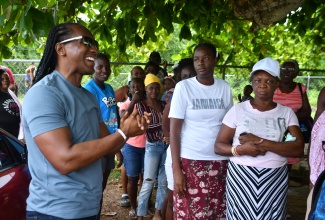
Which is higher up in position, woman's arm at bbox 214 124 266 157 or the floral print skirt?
woman's arm at bbox 214 124 266 157

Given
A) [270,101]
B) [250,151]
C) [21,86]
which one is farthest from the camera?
[21,86]

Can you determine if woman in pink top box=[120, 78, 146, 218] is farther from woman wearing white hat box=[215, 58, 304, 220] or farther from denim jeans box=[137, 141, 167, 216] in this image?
woman wearing white hat box=[215, 58, 304, 220]

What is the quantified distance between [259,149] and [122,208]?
2.98 metres

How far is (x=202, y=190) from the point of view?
295 cm

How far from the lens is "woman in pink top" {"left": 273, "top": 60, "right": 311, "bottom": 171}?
454 centimetres

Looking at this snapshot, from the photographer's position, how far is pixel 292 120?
2797 mm

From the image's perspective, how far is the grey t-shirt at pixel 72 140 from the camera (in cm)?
167

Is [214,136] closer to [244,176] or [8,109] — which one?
[244,176]

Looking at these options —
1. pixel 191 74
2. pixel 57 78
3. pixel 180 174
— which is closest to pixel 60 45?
pixel 57 78

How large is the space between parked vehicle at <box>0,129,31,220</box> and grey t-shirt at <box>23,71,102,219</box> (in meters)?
1.27

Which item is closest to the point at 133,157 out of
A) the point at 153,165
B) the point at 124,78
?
the point at 153,165

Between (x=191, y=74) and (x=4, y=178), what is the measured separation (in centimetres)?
198

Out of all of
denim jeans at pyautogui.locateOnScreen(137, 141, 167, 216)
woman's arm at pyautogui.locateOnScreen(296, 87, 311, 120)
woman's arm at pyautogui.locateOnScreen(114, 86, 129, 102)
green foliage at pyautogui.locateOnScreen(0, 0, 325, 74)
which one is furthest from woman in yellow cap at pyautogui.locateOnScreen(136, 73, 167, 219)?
woman's arm at pyautogui.locateOnScreen(296, 87, 311, 120)

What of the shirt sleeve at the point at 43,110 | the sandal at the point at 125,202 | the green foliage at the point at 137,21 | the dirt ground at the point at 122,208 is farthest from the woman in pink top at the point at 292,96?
the shirt sleeve at the point at 43,110
